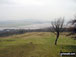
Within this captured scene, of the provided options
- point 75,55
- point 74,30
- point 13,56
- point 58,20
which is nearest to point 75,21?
point 74,30

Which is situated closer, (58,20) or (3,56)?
(3,56)

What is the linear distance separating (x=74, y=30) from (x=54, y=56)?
7453 millimetres

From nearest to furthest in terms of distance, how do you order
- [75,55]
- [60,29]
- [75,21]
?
[75,55]
[75,21]
[60,29]

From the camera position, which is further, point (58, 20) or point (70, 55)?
point (58, 20)

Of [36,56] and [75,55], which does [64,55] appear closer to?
[75,55]

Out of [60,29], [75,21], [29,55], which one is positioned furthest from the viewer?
[60,29]

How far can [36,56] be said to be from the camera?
16.2 meters

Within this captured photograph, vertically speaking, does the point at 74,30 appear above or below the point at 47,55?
above

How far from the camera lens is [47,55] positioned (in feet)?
54.7

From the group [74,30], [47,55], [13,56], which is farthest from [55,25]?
[13,56]

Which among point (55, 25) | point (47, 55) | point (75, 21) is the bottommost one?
point (47, 55)

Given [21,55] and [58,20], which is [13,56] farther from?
[58,20]

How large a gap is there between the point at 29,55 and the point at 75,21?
962 cm

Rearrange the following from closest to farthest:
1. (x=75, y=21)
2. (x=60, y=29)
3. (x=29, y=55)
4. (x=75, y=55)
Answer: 1. (x=75, y=55)
2. (x=29, y=55)
3. (x=75, y=21)
4. (x=60, y=29)
